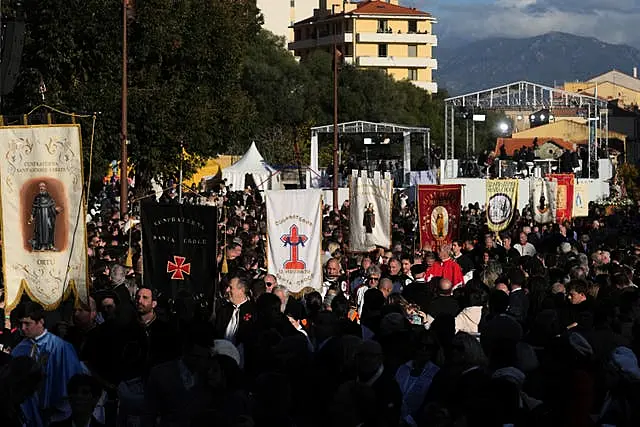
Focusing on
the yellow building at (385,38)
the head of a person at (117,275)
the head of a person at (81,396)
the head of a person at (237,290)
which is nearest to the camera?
the head of a person at (81,396)

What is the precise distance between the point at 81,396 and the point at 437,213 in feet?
47.3

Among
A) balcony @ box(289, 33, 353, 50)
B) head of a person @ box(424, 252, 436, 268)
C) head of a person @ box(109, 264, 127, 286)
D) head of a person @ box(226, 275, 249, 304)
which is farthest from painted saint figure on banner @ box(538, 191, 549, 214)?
balcony @ box(289, 33, 353, 50)

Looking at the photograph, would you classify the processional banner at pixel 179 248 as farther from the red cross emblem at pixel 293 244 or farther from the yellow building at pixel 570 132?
the yellow building at pixel 570 132

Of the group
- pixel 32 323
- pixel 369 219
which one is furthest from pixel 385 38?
pixel 32 323

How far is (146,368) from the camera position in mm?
10094

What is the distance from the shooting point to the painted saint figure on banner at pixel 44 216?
43.0 feet

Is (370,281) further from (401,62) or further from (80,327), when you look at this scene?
(401,62)

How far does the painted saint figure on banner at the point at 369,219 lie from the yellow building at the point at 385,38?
102 metres

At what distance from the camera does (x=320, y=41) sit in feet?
425

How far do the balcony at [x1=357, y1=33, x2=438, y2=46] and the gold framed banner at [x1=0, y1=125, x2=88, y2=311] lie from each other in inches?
4481

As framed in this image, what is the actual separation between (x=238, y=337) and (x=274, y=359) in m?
2.08

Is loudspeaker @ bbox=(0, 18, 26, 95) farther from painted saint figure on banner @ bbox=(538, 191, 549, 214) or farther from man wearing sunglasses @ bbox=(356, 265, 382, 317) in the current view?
painted saint figure on banner @ bbox=(538, 191, 549, 214)

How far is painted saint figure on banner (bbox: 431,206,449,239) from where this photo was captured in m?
22.5

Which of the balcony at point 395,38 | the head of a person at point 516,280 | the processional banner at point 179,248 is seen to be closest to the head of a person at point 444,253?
the head of a person at point 516,280
